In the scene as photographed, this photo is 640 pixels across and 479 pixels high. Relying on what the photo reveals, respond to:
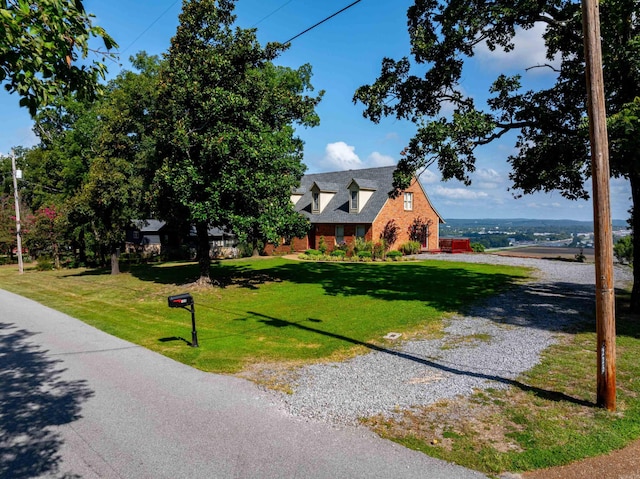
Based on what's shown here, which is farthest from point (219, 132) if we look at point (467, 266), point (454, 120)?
point (467, 266)

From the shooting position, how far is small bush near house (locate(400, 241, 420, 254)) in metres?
34.4

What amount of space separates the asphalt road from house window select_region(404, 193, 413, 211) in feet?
98.4

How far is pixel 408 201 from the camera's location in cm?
3600

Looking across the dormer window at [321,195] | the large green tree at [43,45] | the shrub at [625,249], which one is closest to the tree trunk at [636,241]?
the large green tree at [43,45]

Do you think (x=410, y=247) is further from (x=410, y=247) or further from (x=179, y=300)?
(x=179, y=300)

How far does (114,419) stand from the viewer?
5.86m

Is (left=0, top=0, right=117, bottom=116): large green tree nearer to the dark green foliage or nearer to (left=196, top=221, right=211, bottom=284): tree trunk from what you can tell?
(left=196, top=221, right=211, bottom=284): tree trunk

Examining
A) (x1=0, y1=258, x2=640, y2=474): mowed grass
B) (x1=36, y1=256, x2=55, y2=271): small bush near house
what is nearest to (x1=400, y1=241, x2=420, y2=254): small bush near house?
(x1=0, y1=258, x2=640, y2=474): mowed grass

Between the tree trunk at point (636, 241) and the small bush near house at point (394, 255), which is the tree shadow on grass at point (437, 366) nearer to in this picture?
the tree trunk at point (636, 241)

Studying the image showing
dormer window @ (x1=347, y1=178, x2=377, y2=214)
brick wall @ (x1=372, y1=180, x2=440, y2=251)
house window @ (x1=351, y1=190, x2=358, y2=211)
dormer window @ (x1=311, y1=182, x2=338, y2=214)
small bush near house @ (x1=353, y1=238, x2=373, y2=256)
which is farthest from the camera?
dormer window @ (x1=311, y1=182, x2=338, y2=214)

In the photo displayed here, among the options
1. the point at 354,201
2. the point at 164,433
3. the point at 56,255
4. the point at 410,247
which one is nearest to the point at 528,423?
the point at 164,433

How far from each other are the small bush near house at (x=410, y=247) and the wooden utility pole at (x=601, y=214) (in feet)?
93.8

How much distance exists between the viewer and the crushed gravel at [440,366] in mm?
6398

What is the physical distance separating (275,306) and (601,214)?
1099 cm
